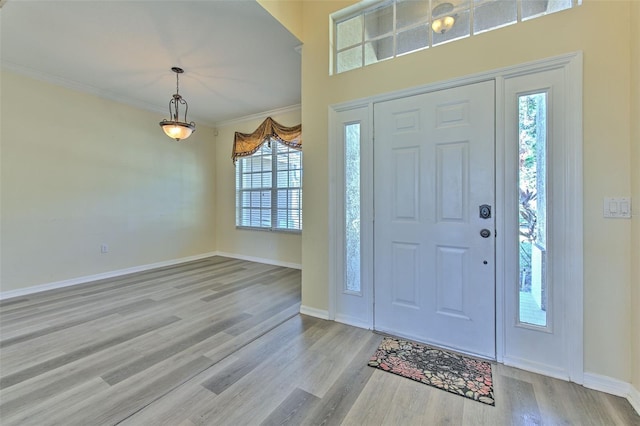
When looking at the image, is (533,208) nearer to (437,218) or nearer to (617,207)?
(617,207)

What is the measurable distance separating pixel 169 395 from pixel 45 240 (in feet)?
11.8

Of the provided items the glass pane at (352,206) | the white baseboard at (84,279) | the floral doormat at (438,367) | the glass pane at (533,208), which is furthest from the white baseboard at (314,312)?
the white baseboard at (84,279)

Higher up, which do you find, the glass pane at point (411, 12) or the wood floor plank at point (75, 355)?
the glass pane at point (411, 12)

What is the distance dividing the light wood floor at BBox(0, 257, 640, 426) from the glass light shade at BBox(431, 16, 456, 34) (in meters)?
2.65

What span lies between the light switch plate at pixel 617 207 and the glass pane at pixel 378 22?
210 centimetres

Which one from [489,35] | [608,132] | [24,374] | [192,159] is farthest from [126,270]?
[608,132]

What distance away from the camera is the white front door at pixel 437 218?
6.62 ft

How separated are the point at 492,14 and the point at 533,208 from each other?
4.91 feet

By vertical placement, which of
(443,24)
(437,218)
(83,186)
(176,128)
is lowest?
(437,218)

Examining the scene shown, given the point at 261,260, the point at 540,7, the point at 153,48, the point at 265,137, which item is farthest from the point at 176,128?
the point at 540,7

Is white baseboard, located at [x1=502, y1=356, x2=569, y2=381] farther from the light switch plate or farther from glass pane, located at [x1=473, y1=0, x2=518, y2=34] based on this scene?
glass pane, located at [x1=473, y1=0, x2=518, y2=34]

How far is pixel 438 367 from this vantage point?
190 centimetres

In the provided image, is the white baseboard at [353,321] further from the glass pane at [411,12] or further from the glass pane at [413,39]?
the glass pane at [411,12]

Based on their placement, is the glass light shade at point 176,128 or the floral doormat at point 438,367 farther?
the glass light shade at point 176,128
